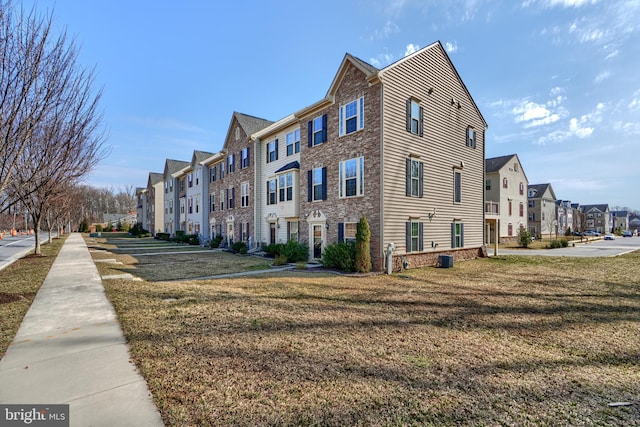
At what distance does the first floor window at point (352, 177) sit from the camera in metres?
13.9

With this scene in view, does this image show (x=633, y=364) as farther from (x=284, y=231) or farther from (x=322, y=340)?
(x=284, y=231)

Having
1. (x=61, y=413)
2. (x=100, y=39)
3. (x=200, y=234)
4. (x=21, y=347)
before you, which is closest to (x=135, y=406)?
(x=61, y=413)

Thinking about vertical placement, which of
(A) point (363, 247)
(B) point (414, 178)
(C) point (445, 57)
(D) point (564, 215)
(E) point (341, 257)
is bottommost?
(E) point (341, 257)

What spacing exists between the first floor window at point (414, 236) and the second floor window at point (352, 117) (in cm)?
522

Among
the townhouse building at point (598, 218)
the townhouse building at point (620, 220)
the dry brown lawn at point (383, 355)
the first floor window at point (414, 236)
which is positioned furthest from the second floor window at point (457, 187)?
the townhouse building at point (620, 220)

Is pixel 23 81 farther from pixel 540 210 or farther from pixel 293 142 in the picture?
pixel 540 210

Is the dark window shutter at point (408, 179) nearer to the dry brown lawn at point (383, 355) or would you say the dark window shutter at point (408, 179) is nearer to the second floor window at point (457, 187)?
the second floor window at point (457, 187)

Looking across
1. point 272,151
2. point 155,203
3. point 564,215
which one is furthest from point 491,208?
point 564,215

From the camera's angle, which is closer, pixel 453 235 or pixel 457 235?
pixel 453 235

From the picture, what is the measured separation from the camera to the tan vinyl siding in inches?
526

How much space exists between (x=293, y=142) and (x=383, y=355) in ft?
52.6

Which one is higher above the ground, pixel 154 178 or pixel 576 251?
pixel 154 178

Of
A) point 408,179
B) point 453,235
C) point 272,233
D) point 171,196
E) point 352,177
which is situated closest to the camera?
point 408,179

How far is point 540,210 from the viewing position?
46219 mm
